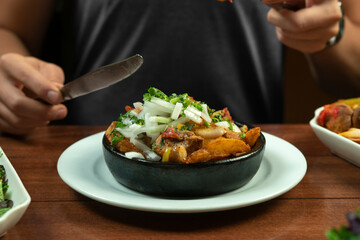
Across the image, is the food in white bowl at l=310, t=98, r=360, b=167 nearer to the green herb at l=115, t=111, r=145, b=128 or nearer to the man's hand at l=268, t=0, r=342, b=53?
the man's hand at l=268, t=0, r=342, b=53

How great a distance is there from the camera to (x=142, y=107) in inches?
Result: 50.7

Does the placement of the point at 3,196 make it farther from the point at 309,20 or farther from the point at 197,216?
the point at 309,20

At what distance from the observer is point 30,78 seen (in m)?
1.71

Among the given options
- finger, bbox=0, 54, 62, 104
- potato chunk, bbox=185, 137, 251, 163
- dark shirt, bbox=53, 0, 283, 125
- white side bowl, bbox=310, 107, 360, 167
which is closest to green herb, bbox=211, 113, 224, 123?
potato chunk, bbox=185, 137, 251, 163

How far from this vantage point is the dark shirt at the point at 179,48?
2.34 metres

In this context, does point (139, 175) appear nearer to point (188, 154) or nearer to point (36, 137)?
point (188, 154)

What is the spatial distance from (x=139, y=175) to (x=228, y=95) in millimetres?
1503

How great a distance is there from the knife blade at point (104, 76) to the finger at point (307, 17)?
0.67 meters

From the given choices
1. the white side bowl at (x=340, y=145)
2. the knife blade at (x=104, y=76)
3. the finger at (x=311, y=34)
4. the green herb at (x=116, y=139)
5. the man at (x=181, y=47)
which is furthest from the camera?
the man at (x=181, y=47)

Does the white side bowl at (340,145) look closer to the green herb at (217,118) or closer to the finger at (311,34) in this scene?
the green herb at (217,118)

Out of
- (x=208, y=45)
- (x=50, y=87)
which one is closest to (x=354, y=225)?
(x=50, y=87)

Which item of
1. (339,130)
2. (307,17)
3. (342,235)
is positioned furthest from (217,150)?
(307,17)

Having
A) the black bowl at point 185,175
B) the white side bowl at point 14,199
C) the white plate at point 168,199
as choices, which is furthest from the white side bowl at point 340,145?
the white side bowl at point 14,199

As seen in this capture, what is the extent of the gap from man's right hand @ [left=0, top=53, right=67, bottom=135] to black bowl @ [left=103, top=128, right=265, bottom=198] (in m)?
0.74
